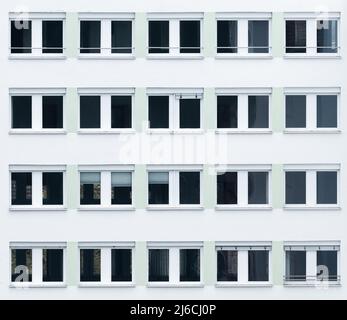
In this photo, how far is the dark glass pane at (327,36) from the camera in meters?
52.0

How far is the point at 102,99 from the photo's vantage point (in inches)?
2040

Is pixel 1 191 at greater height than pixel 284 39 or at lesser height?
lesser

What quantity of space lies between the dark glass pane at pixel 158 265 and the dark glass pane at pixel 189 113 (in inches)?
194

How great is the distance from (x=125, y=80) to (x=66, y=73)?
2.30 meters

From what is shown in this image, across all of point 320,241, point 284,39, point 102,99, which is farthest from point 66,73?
point 320,241

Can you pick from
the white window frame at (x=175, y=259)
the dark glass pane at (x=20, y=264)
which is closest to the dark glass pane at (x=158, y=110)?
the white window frame at (x=175, y=259)

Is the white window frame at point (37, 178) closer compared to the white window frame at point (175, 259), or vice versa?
the white window frame at point (175, 259)

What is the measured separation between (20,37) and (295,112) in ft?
36.4

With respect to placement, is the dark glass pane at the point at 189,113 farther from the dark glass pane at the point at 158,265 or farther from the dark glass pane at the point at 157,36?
the dark glass pane at the point at 158,265

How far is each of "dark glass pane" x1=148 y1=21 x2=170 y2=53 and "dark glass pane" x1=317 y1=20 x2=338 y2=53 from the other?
19.4ft

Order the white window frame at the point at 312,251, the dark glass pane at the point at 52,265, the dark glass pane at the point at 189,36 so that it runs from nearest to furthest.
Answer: the white window frame at the point at 312,251
the dark glass pane at the point at 52,265
the dark glass pane at the point at 189,36

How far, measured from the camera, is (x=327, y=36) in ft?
171

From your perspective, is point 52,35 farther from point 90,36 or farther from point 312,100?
point 312,100
